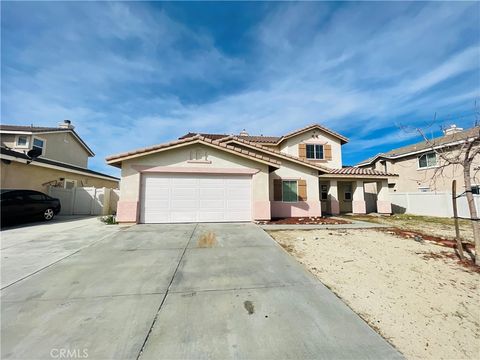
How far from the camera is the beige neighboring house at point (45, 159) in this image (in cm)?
1156

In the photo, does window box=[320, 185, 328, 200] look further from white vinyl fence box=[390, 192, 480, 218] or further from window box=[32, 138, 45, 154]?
window box=[32, 138, 45, 154]

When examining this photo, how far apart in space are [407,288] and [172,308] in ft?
13.6

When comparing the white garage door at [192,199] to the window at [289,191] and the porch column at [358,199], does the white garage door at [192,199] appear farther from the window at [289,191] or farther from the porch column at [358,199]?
the porch column at [358,199]

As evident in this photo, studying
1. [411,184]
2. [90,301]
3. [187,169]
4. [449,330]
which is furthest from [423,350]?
[411,184]

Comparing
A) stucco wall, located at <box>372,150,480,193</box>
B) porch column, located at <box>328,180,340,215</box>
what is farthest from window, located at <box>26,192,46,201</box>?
stucco wall, located at <box>372,150,480,193</box>

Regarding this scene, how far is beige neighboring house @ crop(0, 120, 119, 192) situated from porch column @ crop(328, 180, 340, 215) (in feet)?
62.2

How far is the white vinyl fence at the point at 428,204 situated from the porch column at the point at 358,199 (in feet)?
14.8

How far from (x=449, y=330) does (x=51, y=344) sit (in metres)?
4.96

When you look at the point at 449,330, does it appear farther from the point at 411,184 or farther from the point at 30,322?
the point at 411,184

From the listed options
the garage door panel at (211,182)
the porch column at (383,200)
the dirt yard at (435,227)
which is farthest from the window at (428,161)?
the garage door panel at (211,182)

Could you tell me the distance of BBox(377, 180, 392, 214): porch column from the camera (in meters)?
15.6

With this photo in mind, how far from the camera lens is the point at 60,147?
60.1 feet
